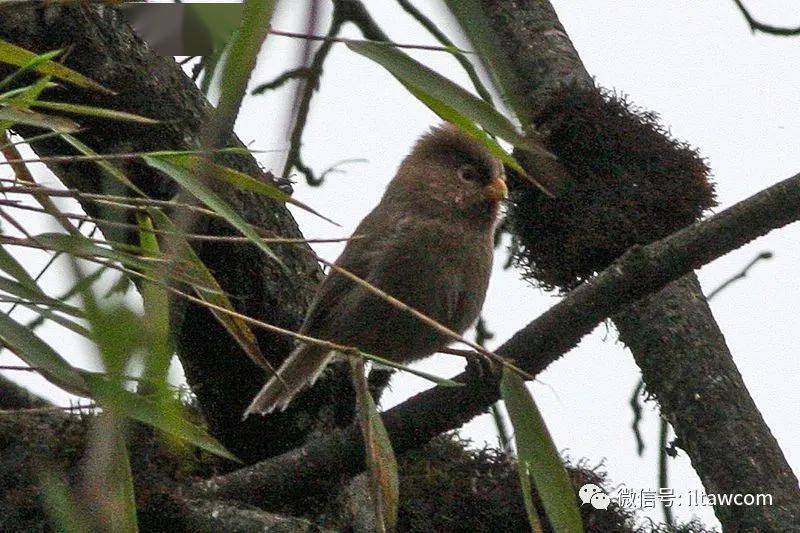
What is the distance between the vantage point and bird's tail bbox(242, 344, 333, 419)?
3.57m

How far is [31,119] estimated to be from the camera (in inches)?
91.4

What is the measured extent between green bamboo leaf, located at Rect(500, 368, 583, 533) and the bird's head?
1.62m

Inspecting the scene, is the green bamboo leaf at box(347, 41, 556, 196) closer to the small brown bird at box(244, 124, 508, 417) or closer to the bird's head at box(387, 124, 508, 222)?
the small brown bird at box(244, 124, 508, 417)

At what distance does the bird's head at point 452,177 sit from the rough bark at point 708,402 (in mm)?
348

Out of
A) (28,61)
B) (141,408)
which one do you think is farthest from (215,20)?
(28,61)

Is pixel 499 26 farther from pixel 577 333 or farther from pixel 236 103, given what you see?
pixel 236 103

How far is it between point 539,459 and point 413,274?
155 cm

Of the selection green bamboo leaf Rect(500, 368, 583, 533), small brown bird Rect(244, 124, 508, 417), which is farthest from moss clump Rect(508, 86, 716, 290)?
green bamboo leaf Rect(500, 368, 583, 533)

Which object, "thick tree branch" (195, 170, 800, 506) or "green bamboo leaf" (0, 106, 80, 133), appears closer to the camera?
"green bamboo leaf" (0, 106, 80, 133)

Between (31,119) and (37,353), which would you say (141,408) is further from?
(31,119)

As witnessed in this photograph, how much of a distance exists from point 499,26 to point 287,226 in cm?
123

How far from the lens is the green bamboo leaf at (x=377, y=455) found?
2229 mm

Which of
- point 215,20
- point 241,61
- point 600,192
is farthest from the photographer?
point 600,192

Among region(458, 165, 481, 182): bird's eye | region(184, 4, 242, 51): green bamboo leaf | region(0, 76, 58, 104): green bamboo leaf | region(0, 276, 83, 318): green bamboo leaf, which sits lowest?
region(0, 276, 83, 318): green bamboo leaf
